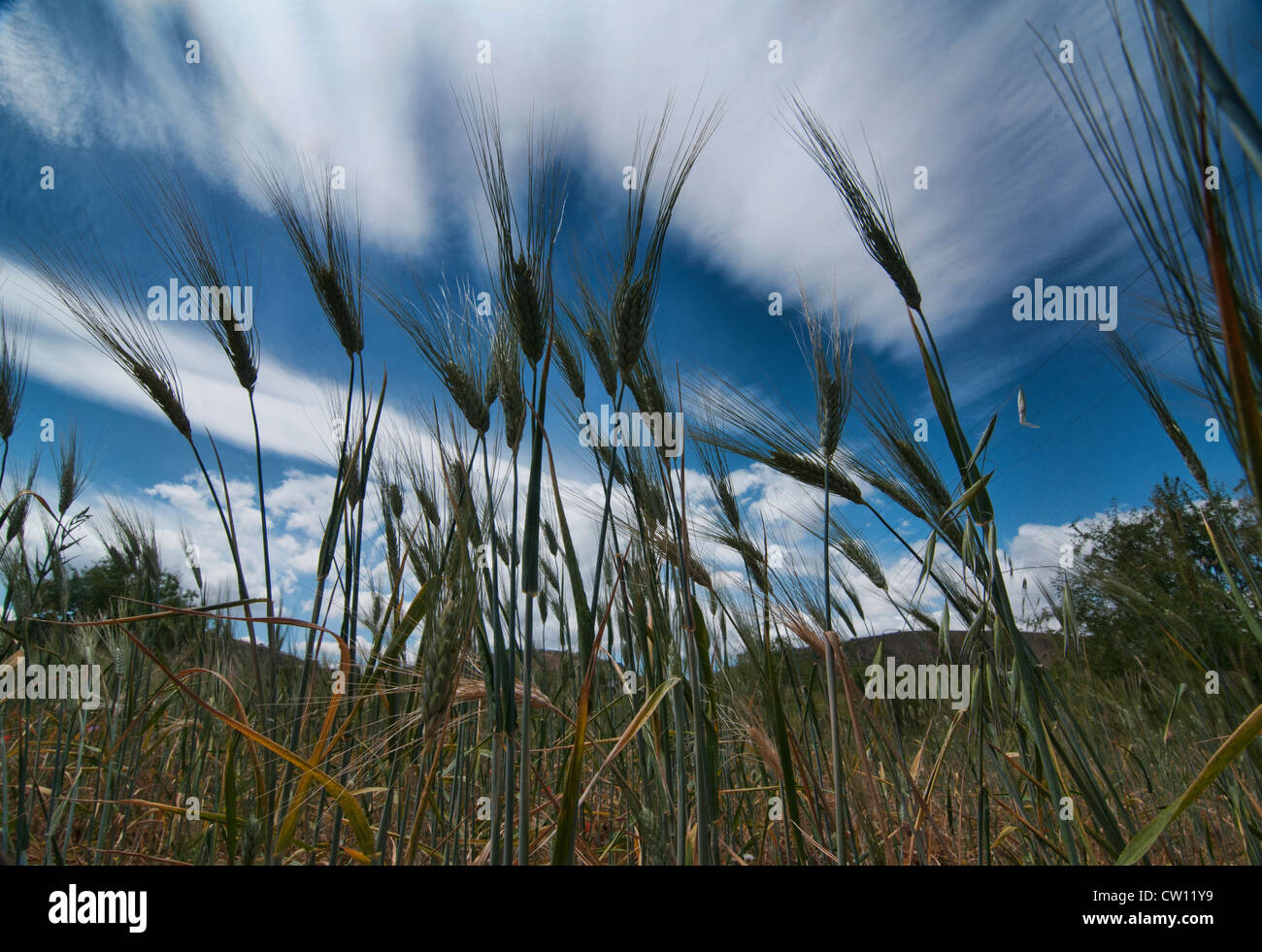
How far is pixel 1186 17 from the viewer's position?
43 cm

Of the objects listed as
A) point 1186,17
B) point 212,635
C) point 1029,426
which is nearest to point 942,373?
point 1029,426

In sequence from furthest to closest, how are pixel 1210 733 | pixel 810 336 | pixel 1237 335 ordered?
1. pixel 1210 733
2. pixel 810 336
3. pixel 1237 335

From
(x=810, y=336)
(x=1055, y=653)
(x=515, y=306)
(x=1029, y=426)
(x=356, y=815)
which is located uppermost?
(x=810, y=336)

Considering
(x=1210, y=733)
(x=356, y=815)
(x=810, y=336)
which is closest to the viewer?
(x=356, y=815)

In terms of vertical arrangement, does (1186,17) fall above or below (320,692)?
above

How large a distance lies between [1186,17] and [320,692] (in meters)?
3.25

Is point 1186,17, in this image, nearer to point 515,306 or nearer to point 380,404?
point 515,306

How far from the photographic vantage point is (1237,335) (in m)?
0.36

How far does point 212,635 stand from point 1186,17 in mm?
3443

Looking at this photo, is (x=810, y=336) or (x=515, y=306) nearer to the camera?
(x=515, y=306)
